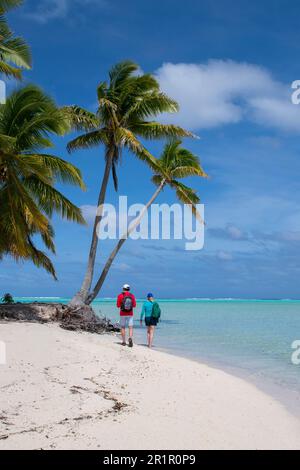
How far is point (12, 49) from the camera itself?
1487 centimetres

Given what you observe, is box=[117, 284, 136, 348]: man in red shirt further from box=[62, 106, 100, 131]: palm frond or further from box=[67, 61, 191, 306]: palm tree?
box=[62, 106, 100, 131]: palm frond

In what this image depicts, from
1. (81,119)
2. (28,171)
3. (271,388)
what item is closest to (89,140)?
(81,119)

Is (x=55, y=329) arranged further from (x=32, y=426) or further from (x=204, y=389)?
(x=32, y=426)

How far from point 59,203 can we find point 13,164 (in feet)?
Answer: 6.88

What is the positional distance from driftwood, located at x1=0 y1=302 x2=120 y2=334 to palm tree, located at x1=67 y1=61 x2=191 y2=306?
3.56 m

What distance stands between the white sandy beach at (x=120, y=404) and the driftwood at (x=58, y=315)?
3.06m

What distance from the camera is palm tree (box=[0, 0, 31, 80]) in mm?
13977

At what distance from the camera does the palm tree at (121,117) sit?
20.1 m

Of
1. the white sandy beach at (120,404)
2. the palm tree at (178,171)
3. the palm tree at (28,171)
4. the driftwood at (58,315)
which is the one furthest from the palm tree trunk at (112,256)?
the white sandy beach at (120,404)

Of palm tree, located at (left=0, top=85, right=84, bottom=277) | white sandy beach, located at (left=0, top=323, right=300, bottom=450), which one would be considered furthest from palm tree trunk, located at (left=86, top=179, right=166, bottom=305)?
white sandy beach, located at (left=0, top=323, right=300, bottom=450)

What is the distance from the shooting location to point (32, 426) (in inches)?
229

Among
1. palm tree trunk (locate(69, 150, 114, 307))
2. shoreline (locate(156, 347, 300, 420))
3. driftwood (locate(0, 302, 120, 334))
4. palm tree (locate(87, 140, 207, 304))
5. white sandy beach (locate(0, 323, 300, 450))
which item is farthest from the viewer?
palm tree (locate(87, 140, 207, 304))

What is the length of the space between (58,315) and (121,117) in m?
9.43
